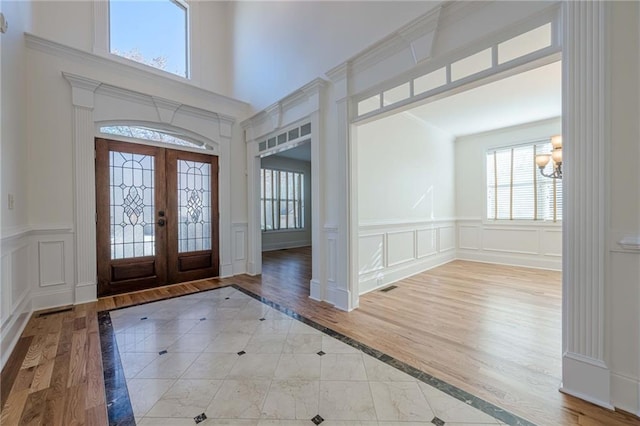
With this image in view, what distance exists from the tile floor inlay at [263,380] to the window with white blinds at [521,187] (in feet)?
17.3

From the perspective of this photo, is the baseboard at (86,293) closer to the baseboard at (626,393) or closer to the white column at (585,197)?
the white column at (585,197)

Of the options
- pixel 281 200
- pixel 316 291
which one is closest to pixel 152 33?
pixel 316 291

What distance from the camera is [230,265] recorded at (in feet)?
16.4

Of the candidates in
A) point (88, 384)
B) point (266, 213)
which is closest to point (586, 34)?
point (88, 384)

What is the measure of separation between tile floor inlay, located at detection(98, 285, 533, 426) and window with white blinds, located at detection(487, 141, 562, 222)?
5260 millimetres

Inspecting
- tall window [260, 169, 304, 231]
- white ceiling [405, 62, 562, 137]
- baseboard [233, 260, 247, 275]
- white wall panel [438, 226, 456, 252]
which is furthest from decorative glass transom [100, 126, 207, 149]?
white wall panel [438, 226, 456, 252]

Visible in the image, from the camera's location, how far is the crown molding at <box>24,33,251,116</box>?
3346mm

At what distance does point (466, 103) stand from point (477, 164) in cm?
224

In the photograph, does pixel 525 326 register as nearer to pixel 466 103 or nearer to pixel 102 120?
pixel 466 103

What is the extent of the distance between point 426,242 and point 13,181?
5985mm

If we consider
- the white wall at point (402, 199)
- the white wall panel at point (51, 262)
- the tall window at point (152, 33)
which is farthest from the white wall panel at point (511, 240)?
the white wall panel at point (51, 262)

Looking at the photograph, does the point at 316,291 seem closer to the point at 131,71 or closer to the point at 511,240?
the point at 131,71

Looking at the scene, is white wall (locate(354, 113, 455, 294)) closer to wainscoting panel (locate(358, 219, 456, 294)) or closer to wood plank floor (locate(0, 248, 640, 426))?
wainscoting panel (locate(358, 219, 456, 294))

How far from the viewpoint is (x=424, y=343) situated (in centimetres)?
242
